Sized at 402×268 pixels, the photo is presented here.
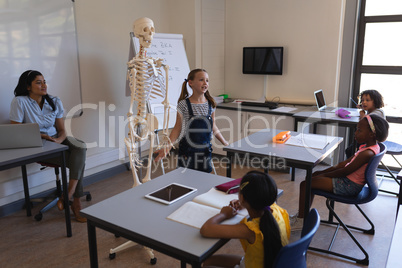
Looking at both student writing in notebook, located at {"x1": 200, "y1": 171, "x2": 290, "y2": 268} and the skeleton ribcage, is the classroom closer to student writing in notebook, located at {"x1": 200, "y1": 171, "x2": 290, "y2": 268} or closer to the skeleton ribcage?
the skeleton ribcage

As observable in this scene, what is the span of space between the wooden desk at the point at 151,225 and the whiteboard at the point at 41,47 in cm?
209

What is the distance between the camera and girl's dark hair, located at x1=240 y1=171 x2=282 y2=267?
61.9 inches

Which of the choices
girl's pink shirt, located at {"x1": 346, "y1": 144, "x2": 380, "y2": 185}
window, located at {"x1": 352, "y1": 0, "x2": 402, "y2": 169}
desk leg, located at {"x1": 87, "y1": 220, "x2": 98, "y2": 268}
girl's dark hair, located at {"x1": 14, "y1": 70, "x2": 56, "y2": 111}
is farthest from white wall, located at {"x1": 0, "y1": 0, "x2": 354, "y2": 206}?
girl's pink shirt, located at {"x1": 346, "y1": 144, "x2": 380, "y2": 185}

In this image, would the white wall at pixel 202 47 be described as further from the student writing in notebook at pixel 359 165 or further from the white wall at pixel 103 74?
the student writing in notebook at pixel 359 165

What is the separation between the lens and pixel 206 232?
1.59m

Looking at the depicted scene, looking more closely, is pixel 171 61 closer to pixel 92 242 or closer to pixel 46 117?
pixel 46 117

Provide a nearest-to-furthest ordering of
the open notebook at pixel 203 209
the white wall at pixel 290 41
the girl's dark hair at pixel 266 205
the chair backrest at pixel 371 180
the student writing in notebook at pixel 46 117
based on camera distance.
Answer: the girl's dark hair at pixel 266 205
the open notebook at pixel 203 209
the chair backrest at pixel 371 180
the student writing in notebook at pixel 46 117
the white wall at pixel 290 41

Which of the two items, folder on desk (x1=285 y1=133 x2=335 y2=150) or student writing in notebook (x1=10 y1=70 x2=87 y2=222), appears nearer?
folder on desk (x1=285 y1=133 x2=335 y2=150)

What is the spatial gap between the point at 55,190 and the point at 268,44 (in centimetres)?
332

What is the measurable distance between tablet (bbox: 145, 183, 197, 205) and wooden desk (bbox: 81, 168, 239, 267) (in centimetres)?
3

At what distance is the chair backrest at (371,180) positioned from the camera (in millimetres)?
2527

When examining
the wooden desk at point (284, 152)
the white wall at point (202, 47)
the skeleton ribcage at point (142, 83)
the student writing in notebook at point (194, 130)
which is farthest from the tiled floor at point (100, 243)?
the skeleton ribcage at point (142, 83)

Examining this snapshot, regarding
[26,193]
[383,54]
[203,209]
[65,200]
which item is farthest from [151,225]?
[383,54]

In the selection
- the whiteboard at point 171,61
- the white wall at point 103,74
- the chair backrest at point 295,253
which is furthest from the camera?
the whiteboard at point 171,61
